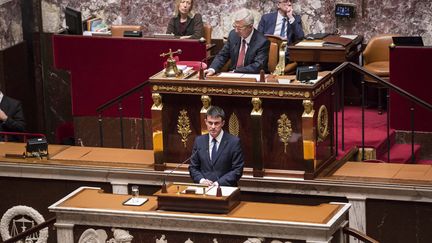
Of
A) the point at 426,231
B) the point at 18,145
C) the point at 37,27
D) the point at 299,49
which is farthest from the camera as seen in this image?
the point at 37,27

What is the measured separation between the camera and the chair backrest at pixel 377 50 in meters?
15.8

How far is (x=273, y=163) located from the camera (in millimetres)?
12680

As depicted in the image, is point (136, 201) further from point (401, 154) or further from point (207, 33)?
point (207, 33)

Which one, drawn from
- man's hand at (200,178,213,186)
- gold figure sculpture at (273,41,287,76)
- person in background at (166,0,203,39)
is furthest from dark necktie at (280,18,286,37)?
man's hand at (200,178,213,186)

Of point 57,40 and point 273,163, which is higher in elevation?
point 57,40

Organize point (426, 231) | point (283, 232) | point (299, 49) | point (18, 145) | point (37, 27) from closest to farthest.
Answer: point (283, 232) < point (426, 231) < point (18, 145) < point (299, 49) < point (37, 27)

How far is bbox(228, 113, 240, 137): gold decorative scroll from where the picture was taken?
1271cm

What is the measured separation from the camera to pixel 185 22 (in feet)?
51.9

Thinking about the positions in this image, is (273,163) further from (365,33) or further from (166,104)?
(365,33)

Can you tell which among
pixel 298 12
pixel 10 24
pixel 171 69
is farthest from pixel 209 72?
pixel 10 24

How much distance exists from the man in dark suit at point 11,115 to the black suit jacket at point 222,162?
3.13 meters

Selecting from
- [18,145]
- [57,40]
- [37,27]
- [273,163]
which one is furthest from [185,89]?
[37,27]

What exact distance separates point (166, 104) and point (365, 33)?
163 inches

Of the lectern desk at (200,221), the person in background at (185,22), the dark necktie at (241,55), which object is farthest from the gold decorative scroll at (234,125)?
the person in background at (185,22)
